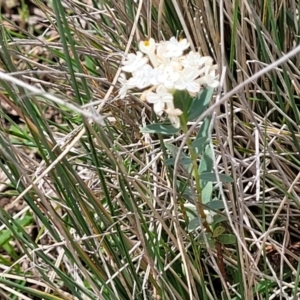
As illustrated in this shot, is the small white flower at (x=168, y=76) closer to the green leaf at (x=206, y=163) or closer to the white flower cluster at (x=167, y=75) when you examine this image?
the white flower cluster at (x=167, y=75)

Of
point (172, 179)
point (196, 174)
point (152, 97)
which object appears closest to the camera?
point (152, 97)

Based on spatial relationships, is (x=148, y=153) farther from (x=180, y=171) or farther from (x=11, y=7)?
(x=11, y=7)

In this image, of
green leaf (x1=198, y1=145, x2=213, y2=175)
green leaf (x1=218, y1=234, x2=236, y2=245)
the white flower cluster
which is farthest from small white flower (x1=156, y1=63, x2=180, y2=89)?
green leaf (x1=218, y1=234, x2=236, y2=245)

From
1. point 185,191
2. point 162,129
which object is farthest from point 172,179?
point 162,129

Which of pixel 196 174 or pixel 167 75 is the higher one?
pixel 167 75

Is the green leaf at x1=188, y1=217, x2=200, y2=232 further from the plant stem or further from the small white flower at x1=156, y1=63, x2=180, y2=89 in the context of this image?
the small white flower at x1=156, y1=63, x2=180, y2=89

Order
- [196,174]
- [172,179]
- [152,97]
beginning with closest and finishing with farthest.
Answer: [152,97] → [196,174] → [172,179]

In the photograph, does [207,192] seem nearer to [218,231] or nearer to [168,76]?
[218,231]

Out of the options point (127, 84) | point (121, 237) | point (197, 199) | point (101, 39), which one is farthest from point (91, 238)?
point (101, 39)

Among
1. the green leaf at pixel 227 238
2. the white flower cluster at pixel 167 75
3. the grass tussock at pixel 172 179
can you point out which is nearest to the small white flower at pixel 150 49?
the white flower cluster at pixel 167 75

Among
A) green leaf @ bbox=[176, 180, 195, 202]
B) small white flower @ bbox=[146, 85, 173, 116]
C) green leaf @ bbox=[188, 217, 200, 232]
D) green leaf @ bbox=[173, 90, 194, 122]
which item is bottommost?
green leaf @ bbox=[188, 217, 200, 232]
